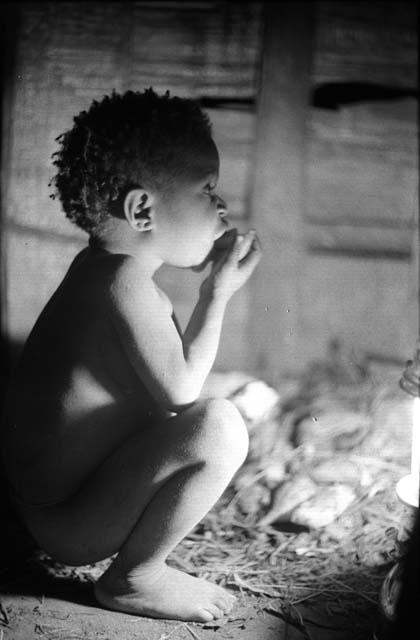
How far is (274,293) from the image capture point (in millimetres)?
3100

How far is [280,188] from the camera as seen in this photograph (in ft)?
10.1

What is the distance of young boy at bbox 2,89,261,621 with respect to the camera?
4.24 feet

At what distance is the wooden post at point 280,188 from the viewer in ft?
9.71

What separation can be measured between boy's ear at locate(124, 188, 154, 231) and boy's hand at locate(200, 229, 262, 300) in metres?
0.16

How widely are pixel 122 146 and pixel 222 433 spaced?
0.58 m

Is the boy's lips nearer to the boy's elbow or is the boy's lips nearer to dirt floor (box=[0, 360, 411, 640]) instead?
the boy's elbow

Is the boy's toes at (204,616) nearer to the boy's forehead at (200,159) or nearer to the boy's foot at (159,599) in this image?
the boy's foot at (159,599)

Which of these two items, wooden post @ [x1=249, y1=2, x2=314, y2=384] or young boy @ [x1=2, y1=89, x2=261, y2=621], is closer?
young boy @ [x1=2, y1=89, x2=261, y2=621]

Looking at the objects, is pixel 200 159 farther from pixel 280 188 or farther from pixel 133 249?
pixel 280 188

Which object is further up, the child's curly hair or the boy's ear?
the child's curly hair

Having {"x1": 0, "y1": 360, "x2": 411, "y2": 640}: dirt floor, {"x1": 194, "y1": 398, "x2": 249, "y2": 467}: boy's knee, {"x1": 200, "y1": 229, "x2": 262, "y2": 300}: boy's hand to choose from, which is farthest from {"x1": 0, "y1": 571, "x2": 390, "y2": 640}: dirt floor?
{"x1": 200, "y1": 229, "x2": 262, "y2": 300}: boy's hand

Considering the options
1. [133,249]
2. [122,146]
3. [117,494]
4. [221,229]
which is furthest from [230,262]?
[117,494]

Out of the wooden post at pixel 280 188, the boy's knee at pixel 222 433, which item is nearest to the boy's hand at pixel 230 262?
the boy's knee at pixel 222 433

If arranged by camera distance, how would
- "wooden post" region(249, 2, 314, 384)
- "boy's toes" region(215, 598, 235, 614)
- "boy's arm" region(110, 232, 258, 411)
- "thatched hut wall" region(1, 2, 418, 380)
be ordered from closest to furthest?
A: "boy's arm" region(110, 232, 258, 411) → "boy's toes" region(215, 598, 235, 614) → "thatched hut wall" region(1, 2, 418, 380) → "wooden post" region(249, 2, 314, 384)
